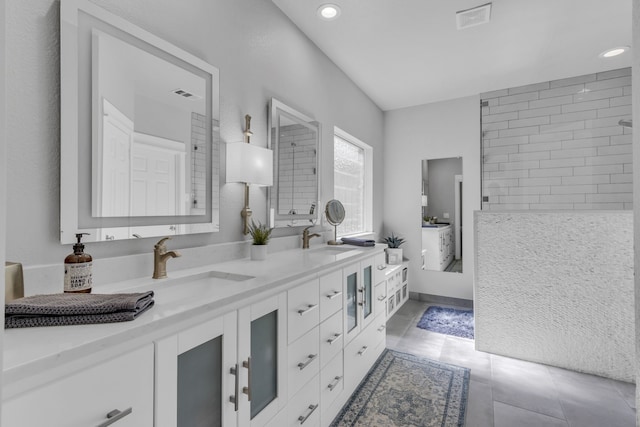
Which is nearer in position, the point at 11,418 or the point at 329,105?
the point at 11,418

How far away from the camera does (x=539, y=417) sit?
1.87 meters

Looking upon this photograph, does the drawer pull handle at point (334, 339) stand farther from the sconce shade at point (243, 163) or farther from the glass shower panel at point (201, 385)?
the sconce shade at point (243, 163)

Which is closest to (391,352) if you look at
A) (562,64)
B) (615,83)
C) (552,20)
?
(552,20)

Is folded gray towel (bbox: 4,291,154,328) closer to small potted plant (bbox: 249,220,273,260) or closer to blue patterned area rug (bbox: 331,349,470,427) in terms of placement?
small potted plant (bbox: 249,220,273,260)

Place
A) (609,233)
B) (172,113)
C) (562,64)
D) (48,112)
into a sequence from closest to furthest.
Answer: (48,112) → (172,113) → (609,233) → (562,64)

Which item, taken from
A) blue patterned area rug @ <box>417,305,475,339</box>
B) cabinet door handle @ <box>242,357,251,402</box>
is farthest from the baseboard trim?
cabinet door handle @ <box>242,357,251,402</box>

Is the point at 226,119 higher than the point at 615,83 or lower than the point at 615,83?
lower

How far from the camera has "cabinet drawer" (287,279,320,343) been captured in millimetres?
1379

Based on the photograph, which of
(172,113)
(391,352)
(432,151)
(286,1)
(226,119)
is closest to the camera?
(172,113)

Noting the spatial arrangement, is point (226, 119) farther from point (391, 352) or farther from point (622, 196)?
point (622, 196)

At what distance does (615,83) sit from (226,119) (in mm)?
4203

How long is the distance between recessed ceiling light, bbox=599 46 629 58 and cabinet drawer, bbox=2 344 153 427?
4.30m

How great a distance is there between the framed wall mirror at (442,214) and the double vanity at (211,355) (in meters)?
2.44

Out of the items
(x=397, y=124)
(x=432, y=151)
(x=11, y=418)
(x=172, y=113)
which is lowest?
(x=11, y=418)
